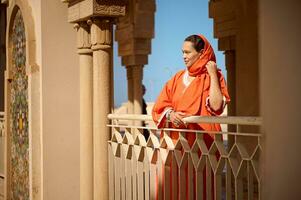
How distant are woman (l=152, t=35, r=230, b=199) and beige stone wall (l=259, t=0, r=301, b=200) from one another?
251cm

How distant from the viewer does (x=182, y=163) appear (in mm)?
3406

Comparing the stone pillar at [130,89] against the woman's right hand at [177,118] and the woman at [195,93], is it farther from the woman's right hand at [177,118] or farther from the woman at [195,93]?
the woman's right hand at [177,118]

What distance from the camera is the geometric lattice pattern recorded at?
5.64 metres

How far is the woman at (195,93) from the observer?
134 inches

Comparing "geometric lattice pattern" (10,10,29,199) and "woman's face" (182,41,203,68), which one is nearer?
"woman's face" (182,41,203,68)

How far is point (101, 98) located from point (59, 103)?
2.34 feet

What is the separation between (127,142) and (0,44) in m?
5.65

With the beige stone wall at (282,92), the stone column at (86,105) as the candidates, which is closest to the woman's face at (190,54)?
the stone column at (86,105)

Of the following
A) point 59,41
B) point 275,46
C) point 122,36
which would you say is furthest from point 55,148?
point 122,36

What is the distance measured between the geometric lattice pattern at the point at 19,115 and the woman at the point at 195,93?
2380mm

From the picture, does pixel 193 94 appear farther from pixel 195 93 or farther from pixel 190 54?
pixel 190 54

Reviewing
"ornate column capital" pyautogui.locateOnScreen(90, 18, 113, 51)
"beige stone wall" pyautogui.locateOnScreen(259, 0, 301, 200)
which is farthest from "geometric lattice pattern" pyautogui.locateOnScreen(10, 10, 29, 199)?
"beige stone wall" pyautogui.locateOnScreen(259, 0, 301, 200)

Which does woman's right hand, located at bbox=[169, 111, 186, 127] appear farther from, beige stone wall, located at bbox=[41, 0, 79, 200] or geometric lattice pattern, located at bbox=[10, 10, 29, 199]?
geometric lattice pattern, located at bbox=[10, 10, 29, 199]

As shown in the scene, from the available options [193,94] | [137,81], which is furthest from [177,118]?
[137,81]
